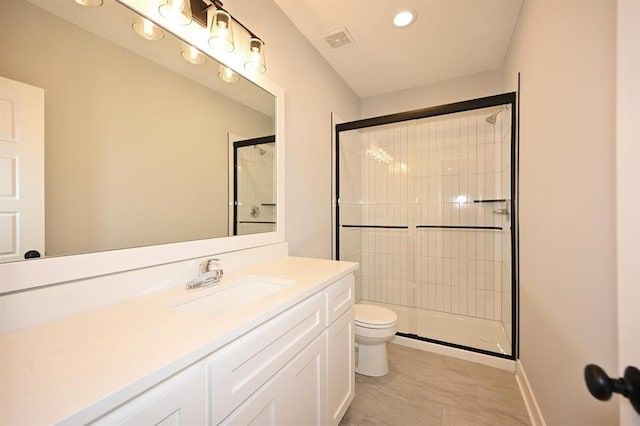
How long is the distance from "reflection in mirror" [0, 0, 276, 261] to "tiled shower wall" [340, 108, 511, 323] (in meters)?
1.63

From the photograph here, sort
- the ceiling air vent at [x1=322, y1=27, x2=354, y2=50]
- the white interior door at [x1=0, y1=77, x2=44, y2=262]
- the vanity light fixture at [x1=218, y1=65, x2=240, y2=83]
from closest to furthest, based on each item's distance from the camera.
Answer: the white interior door at [x1=0, y1=77, x2=44, y2=262] < the vanity light fixture at [x1=218, y1=65, x2=240, y2=83] < the ceiling air vent at [x1=322, y1=27, x2=354, y2=50]

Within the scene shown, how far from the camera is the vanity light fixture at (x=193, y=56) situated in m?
1.24

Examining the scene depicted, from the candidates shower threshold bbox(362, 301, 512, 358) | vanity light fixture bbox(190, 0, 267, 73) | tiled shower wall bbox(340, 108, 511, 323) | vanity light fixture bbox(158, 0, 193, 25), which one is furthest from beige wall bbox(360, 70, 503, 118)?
vanity light fixture bbox(158, 0, 193, 25)

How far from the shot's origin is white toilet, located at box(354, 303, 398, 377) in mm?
1911

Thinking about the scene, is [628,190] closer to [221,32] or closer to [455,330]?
[221,32]

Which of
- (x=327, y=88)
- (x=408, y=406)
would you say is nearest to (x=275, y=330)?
(x=408, y=406)

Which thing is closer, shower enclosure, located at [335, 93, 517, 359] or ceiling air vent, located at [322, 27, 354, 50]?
ceiling air vent, located at [322, 27, 354, 50]

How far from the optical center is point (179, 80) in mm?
1236

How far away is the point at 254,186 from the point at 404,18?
1618 millimetres

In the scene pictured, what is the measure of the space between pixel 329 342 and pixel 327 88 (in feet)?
7.10

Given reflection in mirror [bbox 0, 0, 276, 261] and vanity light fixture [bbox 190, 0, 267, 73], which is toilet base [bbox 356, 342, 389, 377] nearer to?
reflection in mirror [bbox 0, 0, 276, 261]

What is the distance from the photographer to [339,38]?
6.89ft

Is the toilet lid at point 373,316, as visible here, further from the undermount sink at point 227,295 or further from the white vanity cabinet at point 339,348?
the undermount sink at point 227,295

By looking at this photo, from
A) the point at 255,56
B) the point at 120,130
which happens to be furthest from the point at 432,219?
the point at 120,130
